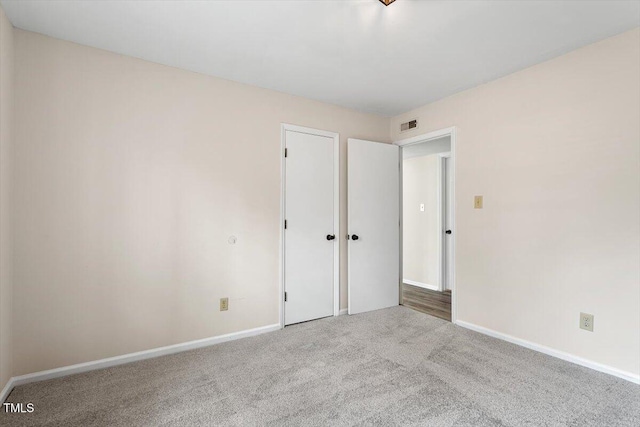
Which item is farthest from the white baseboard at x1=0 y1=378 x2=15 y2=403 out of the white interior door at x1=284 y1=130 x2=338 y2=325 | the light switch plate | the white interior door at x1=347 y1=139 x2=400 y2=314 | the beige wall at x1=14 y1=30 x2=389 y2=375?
the light switch plate

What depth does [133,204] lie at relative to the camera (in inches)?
95.4

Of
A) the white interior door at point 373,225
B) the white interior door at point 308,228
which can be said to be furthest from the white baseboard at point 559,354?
the white interior door at point 308,228

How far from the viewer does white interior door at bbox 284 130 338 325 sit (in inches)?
126

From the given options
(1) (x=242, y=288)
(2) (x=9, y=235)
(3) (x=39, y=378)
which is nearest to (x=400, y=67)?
(1) (x=242, y=288)

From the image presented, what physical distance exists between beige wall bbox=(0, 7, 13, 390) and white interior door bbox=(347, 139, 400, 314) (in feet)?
9.31

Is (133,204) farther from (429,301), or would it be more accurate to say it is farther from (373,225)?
(429,301)

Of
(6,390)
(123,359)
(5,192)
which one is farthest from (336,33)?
(6,390)

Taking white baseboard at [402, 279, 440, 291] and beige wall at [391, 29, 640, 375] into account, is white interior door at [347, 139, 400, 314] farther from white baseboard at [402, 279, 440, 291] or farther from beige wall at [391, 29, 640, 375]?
white baseboard at [402, 279, 440, 291]

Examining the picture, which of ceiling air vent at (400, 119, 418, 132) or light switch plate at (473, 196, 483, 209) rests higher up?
ceiling air vent at (400, 119, 418, 132)

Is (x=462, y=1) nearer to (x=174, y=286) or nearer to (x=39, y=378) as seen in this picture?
(x=174, y=286)

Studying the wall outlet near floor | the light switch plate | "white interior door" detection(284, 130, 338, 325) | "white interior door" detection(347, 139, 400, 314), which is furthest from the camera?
"white interior door" detection(347, 139, 400, 314)

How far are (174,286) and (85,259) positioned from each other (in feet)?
2.17

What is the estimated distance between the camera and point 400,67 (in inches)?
104

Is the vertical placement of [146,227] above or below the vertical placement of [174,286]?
above
